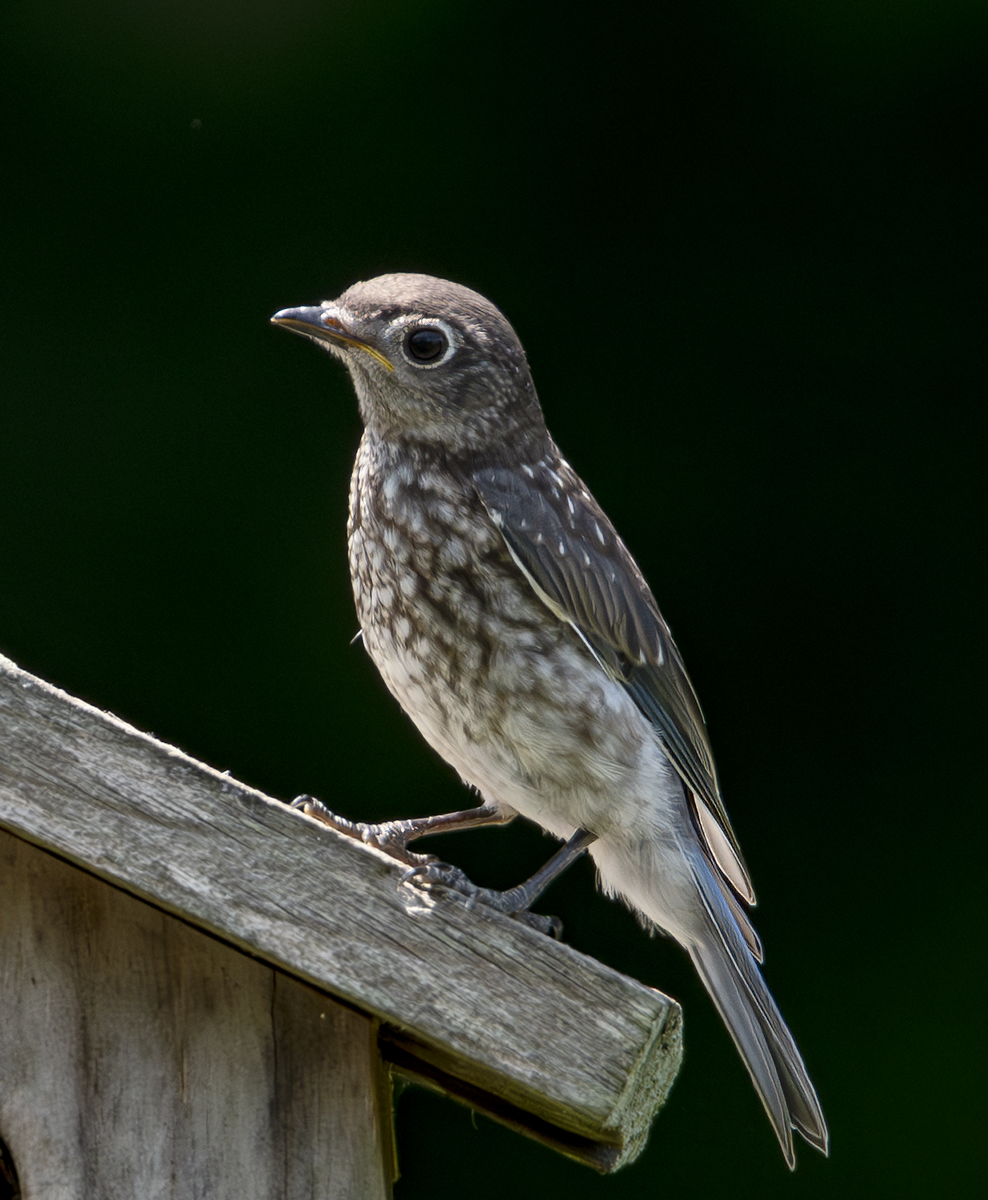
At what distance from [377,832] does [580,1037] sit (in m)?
0.63

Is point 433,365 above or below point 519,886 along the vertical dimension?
above

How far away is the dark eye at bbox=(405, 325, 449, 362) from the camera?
2.13m

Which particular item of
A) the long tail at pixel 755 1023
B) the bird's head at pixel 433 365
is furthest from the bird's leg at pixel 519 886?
the bird's head at pixel 433 365

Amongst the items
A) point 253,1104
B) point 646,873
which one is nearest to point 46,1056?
point 253,1104

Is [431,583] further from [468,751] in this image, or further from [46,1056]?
[46,1056]

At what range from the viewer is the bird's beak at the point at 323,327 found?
201 centimetres

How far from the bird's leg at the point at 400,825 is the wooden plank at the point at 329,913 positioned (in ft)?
0.60

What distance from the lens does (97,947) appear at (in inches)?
59.0

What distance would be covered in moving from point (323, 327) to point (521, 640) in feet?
1.77

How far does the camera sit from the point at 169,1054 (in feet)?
4.90

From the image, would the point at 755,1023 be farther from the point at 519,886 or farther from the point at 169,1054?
the point at 169,1054

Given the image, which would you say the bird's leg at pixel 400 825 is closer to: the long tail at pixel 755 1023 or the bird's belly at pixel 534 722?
the bird's belly at pixel 534 722

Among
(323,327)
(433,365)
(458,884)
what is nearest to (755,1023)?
(458,884)

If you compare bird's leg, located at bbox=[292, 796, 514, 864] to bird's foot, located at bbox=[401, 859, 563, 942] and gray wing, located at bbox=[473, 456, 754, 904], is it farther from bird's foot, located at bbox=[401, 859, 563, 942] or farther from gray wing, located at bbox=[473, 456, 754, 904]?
gray wing, located at bbox=[473, 456, 754, 904]
